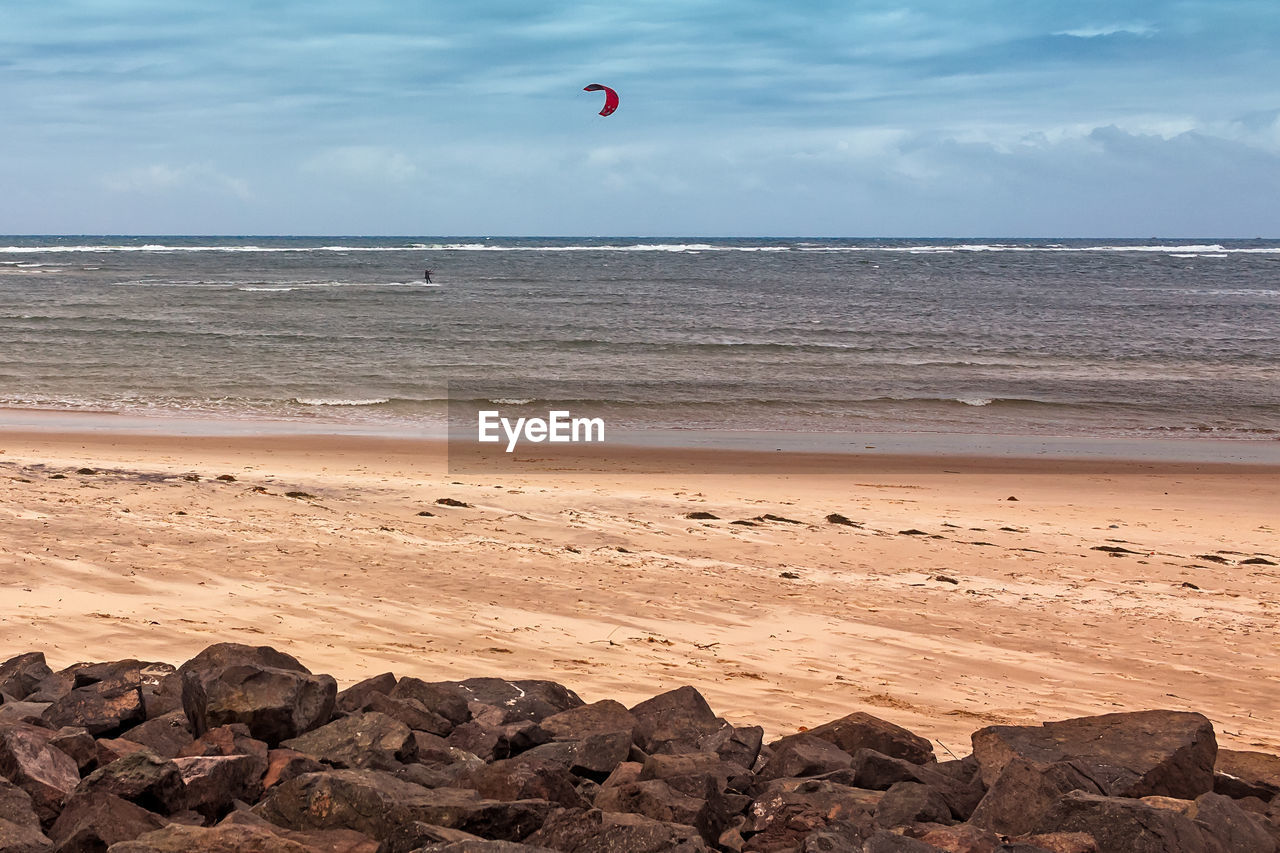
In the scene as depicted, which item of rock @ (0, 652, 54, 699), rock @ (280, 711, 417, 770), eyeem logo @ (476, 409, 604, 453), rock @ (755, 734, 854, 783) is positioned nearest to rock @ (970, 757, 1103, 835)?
rock @ (755, 734, 854, 783)

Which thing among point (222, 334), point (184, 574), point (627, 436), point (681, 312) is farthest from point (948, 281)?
point (184, 574)

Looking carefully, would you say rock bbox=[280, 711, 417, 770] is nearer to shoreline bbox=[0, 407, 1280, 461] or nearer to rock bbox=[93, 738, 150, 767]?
rock bbox=[93, 738, 150, 767]

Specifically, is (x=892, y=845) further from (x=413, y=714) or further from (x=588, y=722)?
(x=413, y=714)

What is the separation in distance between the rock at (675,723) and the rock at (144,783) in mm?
1780

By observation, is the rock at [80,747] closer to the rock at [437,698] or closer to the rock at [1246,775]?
the rock at [437,698]

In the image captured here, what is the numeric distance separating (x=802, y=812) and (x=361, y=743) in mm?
1656

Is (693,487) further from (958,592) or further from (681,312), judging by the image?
(681,312)

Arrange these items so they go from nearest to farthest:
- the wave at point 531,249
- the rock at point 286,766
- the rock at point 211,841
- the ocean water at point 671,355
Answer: the rock at point 211,841, the rock at point 286,766, the ocean water at point 671,355, the wave at point 531,249

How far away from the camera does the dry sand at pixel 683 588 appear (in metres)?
6.11

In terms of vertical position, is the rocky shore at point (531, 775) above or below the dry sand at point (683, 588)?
above

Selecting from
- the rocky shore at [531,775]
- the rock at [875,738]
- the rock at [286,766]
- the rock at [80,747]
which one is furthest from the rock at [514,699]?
the rock at [80,747]

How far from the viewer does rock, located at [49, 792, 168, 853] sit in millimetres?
3232

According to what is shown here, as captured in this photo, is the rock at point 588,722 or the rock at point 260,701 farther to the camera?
the rock at point 588,722

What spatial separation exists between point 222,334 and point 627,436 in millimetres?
18603
